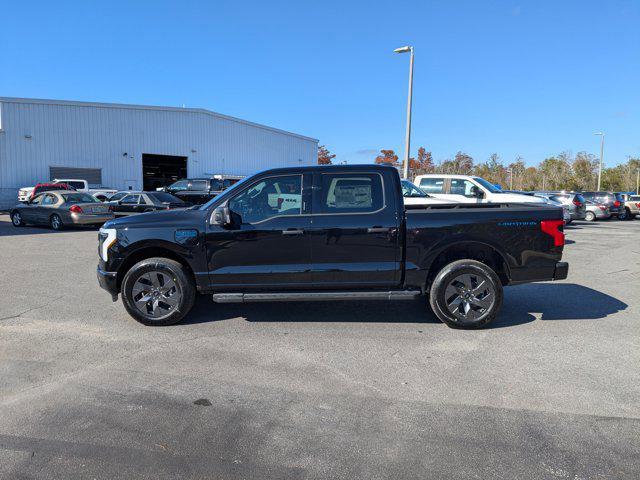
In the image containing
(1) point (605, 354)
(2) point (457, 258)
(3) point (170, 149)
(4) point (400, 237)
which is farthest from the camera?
(3) point (170, 149)

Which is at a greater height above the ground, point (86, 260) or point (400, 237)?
point (400, 237)

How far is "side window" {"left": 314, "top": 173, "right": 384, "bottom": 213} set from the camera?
18.0ft

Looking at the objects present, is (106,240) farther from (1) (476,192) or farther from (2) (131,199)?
(2) (131,199)

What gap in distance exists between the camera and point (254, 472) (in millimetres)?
2805

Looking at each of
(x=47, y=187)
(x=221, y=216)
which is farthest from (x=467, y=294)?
(x=47, y=187)

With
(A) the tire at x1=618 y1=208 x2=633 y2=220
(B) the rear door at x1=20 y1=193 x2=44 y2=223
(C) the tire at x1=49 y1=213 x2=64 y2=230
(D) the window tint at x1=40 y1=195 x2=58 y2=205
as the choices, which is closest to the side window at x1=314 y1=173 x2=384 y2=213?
(C) the tire at x1=49 y1=213 x2=64 y2=230

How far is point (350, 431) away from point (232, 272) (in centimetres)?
272

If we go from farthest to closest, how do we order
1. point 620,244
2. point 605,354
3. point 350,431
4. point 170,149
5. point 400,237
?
1. point 170,149
2. point 620,244
3. point 400,237
4. point 605,354
5. point 350,431

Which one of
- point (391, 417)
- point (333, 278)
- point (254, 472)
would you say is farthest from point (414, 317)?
point (254, 472)

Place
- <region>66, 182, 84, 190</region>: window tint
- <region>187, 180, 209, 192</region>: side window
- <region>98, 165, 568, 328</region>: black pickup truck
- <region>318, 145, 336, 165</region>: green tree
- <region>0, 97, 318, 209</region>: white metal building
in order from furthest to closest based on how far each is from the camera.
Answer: <region>318, 145, 336, 165</region>: green tree → <region>0, 97, 318, 209</region>: white metal building → <region>66, 182, 84, 190</region>: window tint → <region>187, 180, 209, 192</region>: side window → <region>98, 165, 568, 328</region>: black pickup truck

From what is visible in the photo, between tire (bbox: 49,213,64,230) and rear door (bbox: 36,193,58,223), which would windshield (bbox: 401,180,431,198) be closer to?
tire (bbox: 49,213,64,230)

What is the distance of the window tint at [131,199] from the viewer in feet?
64.4

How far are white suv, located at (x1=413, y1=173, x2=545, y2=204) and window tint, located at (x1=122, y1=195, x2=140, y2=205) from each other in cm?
1168

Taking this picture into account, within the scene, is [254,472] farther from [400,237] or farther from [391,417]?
[400,237]
